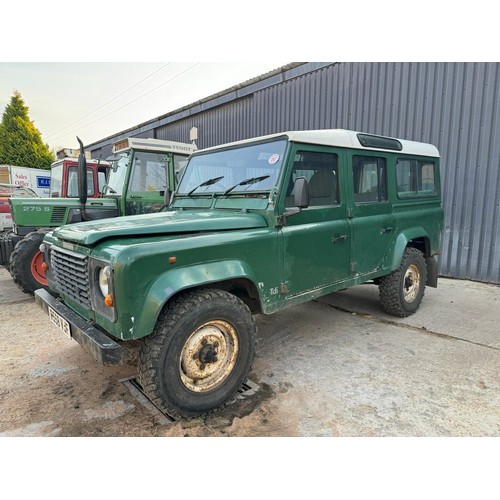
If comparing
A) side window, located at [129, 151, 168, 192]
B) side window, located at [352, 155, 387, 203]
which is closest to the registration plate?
side window, located at [352, 155, 387, 203]

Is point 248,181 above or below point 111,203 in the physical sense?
above

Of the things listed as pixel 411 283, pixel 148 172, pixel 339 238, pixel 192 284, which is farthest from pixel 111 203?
pixel 411 283

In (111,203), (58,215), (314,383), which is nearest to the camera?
(314,383)

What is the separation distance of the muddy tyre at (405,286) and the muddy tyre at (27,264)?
204 inches

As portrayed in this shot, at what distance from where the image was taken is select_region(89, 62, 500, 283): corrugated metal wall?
246 inches

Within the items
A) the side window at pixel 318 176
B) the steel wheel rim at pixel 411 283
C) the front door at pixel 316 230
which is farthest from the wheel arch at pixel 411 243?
the side window at pixel 318 176

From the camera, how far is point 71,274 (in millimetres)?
2703

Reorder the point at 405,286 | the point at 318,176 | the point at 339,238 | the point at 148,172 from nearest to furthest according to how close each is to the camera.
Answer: the point at 318,176, the point at 339,238, the point at 405,286, the point at 148,172

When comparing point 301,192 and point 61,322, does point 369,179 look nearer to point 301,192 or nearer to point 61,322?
point 301,192

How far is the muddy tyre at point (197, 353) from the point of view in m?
2.32

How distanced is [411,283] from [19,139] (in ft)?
86.4

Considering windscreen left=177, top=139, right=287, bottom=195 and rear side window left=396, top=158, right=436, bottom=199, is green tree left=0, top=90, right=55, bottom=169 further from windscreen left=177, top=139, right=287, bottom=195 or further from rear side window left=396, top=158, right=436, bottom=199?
rear side window left=396, top=158, right=436, bottom=199

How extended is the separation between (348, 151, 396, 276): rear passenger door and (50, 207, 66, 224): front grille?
5.09m

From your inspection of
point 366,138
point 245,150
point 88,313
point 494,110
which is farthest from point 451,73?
point 88,313
